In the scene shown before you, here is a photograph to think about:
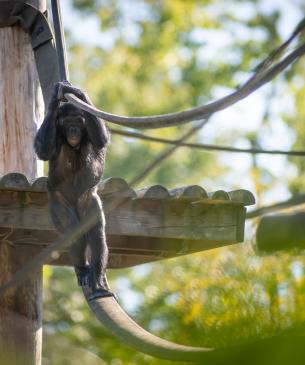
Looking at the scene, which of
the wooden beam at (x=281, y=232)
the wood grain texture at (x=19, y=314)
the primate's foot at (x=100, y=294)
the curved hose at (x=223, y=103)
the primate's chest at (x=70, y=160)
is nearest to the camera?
the wooden beam at (x=281, y=232)

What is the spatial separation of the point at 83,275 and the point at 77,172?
1.88 ft

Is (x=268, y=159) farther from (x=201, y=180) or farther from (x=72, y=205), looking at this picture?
(x=72, y=205)

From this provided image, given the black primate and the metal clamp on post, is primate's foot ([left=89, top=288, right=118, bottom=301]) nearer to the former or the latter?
the black primate

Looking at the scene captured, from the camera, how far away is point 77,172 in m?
5.19

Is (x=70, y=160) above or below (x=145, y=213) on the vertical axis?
above

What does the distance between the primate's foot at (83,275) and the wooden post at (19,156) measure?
471 millimetres

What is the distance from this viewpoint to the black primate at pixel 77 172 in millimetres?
5004

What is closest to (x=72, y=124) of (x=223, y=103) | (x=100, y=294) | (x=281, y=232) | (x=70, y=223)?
(x=70, y=223)

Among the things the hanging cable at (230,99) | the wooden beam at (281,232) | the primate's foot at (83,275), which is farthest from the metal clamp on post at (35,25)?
the wooden beam at (281,232)

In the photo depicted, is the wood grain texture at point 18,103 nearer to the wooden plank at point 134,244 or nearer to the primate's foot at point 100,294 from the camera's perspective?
the wooden plank at point 134,244

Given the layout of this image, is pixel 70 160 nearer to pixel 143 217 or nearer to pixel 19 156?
pixel 143 217

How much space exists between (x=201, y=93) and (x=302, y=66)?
2206mm

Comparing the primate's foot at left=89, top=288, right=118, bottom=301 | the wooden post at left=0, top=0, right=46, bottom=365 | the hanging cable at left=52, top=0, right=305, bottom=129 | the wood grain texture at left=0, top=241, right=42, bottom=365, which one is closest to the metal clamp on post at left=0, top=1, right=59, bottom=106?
the wooden post at left=0, top=0, right=46, bottom=365

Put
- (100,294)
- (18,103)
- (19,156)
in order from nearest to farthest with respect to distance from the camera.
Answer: (100,294), (19,156), (18,103)
